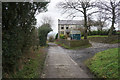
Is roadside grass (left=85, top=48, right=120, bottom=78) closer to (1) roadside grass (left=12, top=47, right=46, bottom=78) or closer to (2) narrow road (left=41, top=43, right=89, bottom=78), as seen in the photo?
(2) narrow road (left=41, top=43, right=89, bottom=78)

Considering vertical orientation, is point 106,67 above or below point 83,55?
above

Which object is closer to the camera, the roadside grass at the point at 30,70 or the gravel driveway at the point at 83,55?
the roadside grass at the point at 30,70

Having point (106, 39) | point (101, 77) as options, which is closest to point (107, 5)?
point (106, 39)

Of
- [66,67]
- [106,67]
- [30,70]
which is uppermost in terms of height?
[106,67]

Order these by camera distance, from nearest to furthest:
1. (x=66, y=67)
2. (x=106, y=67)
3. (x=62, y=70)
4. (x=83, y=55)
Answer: (x=106, y=67), (x=62, y=70), (x=66, y=67), (x=83, y=55)

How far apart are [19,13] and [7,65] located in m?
2.04

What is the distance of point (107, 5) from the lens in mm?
12109

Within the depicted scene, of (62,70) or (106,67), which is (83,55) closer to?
(62,70)

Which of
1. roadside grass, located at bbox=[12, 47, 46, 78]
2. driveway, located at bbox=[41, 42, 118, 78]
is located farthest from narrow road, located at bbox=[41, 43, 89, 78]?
roadside grass, located at bbox=[12, 47, 46, 78]

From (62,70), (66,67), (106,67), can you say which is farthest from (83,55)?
(106,67)

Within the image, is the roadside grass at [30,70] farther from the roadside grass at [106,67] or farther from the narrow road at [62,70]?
the roadside grass at [106,67]

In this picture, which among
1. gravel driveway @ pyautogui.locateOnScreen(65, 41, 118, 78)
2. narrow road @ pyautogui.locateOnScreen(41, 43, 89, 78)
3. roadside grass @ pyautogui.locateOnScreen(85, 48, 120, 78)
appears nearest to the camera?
roadside grass @ pyautogui.locateOnScreen(85, 48, 120, 78)

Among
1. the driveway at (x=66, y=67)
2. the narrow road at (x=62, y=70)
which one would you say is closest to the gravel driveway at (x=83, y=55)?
the driveway at (x=66, y=67)

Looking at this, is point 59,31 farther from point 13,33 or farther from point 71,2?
point 13,33
